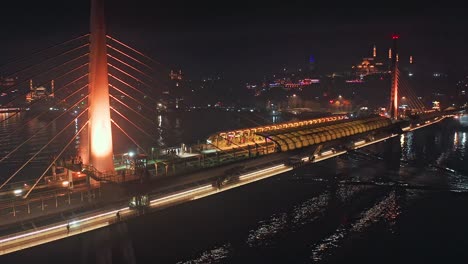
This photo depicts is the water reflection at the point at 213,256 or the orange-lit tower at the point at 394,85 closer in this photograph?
the water reflection at the point at 213,256

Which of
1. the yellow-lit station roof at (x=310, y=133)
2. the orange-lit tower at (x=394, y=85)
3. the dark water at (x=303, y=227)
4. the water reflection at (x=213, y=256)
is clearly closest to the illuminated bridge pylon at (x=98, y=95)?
the dark water at (x=303, y=227)

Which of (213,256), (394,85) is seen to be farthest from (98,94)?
(394,85)

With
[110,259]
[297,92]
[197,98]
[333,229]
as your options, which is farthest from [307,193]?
[297,92]

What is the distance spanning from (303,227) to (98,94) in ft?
31.8

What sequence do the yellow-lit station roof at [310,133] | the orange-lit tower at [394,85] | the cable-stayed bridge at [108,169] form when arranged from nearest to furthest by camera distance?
the cable-stayed bridge at [108,169]
the yellow-lit station roof at [310,133]
the orange-lit tower at [394,85]

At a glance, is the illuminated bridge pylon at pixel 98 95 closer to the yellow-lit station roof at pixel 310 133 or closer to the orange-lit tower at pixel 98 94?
the orange-lit tower at pixel 98 94

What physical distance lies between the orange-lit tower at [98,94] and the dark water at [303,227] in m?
2.68

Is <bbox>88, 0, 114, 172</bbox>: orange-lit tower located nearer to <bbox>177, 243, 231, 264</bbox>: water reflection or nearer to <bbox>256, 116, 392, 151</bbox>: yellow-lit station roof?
<bbox>177, 243, 231, 264</bbox>: water reflection

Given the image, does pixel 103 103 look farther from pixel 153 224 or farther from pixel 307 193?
pixel 307 193

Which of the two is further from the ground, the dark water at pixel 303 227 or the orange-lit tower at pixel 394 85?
the orange-lit tower at pixel 394 85

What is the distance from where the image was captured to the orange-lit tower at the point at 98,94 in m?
14.6

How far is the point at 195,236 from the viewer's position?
16.3m

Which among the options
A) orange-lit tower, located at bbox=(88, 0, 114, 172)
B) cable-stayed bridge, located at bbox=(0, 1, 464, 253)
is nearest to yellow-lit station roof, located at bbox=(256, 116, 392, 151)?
cable-stayed bridge, located at bbox=(0, 1, 464, 253)

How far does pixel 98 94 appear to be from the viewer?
47.9 ft
